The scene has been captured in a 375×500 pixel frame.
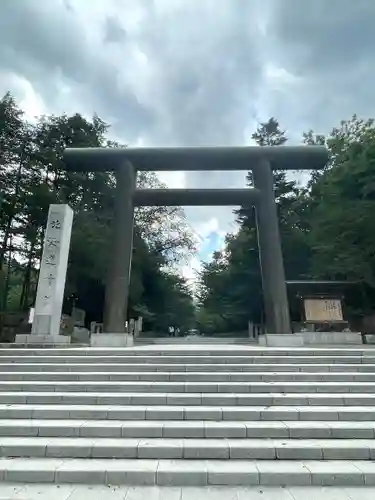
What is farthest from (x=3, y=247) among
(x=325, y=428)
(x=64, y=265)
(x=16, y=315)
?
(x=325, y=428)

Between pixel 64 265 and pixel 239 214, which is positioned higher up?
pixel 239 214

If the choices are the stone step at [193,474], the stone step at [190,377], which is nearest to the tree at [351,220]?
the stone step at [190,377]

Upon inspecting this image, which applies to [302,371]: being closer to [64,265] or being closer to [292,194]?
[64,265]

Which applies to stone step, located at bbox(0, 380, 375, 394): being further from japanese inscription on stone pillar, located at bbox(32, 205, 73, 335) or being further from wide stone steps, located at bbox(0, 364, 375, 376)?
japanese inscription on stone pillar, located at bbox(32, 205, 73, 335)

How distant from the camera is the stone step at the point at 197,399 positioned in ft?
15.2

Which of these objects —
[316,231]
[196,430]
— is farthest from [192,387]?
[316,231]

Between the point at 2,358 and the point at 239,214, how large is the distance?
2027 centimetres

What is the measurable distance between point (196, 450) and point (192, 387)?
145 centimetres

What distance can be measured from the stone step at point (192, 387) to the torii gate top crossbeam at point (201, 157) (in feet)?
22.4

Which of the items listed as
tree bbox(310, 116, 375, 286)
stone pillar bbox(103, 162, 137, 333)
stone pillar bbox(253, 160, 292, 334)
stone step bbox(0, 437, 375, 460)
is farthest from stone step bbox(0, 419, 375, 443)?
tree bbox(310, 116, 375, 286)

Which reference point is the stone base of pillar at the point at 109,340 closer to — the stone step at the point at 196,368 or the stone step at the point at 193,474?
the stone step at the point at 196,368

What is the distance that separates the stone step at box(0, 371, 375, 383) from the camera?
542cm

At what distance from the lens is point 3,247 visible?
18938 millimetres

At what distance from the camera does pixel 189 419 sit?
168 inches
